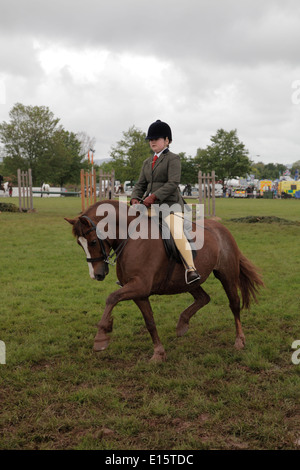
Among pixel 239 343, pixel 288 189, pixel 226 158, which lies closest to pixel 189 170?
pixel 226 158

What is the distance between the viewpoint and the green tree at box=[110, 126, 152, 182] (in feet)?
208

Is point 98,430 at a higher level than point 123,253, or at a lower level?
lower

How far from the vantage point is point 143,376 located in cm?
476

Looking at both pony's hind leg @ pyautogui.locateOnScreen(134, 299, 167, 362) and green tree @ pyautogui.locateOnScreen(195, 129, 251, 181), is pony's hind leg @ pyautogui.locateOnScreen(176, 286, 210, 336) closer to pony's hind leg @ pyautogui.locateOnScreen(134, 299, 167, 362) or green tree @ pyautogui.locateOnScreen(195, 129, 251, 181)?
pony's hind leg @ pyautogui.locateOnScreen(134, 299, 167, 362)

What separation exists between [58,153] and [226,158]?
3016 centimetres

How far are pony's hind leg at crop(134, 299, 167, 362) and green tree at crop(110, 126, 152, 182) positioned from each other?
58.4 metres

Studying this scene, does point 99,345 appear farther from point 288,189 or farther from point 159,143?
point 288,189

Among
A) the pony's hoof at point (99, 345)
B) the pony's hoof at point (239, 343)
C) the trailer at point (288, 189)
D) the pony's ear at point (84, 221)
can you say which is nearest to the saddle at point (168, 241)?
the pony's ear at point (84, 221)

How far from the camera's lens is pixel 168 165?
530 centimetres

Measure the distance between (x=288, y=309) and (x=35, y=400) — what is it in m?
4.76

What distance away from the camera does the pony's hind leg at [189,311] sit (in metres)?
5.81

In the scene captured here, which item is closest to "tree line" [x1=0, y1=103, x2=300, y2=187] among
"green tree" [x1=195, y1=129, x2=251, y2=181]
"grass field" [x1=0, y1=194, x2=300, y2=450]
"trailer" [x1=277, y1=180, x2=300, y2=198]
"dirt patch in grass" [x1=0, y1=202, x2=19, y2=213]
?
"green tree" [x1=195, y1=129, x2=251, y2=181]
